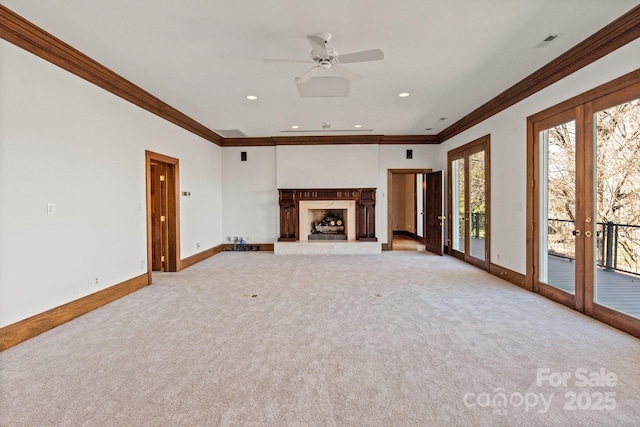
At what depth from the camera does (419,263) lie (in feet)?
20.2

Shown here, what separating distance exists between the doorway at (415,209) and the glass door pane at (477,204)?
93 cm

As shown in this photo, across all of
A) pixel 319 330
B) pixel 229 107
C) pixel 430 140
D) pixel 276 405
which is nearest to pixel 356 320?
pixel 319 330

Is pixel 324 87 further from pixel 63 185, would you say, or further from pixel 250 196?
pixel 250 196

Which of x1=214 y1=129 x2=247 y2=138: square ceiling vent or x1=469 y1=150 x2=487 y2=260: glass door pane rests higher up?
x1=214 y1=129 x2=247 y2=138: square ceiling vent

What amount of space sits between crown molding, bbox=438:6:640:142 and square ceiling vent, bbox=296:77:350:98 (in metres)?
2.46

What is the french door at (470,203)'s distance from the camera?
219 inches

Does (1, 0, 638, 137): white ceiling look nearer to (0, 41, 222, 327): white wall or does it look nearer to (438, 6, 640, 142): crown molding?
(438, 6, 640, 142): crown molding

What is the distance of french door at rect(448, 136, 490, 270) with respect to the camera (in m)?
5.55

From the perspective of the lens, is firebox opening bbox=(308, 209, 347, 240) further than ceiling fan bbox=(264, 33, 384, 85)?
Yes

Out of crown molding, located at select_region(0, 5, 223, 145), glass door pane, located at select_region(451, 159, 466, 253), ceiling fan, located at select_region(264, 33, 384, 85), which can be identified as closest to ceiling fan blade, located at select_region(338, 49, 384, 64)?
ceiling fan, located at select_region(264, 33, 384, 85)

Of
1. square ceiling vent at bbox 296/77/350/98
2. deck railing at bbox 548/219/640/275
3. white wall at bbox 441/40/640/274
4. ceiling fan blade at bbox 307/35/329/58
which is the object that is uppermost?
square ceiling vent at bbox 296/77/350/98

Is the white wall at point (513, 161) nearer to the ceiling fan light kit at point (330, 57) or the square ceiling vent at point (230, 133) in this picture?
the ceiling fan light kit at point (330, 57)

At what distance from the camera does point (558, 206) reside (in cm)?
391

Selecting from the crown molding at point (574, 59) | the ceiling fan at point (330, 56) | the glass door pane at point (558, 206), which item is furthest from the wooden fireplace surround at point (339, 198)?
the ceiling fan at point (330, 56)
